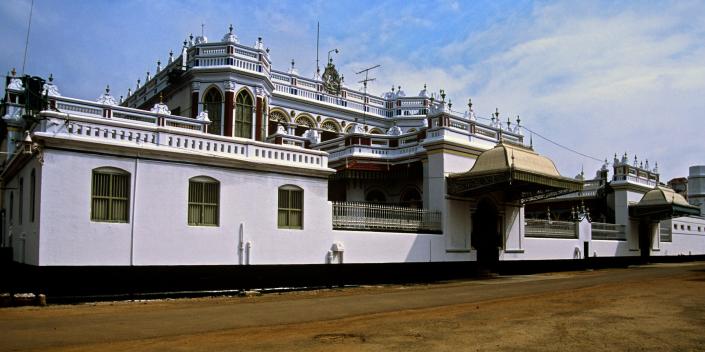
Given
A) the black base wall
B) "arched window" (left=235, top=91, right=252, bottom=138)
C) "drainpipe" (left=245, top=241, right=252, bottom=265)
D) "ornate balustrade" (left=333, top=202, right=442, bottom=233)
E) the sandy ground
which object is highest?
"arched window" (left=235, top=91, right=252, bottom=138)

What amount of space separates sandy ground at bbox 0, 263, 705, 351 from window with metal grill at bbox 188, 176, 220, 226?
7.45 feet

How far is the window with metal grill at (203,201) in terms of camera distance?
16812 mm

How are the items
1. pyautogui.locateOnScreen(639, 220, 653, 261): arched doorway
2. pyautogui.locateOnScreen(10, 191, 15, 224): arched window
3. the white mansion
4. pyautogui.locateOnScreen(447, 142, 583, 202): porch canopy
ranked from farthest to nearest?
pyautogui.locateOnScreen(639, 220, 653, 261): arched doorway → pyautogui.locateOnScreen(447, 142, 583, 202): porch canopy → pyautogui.locateOnScreen(10, 191, 15, 224): arched window → the white mansion

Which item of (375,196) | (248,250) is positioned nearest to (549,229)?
(375,196)

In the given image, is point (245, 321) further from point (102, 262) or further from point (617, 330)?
point (617, 330)

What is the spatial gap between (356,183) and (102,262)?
47.6 ft

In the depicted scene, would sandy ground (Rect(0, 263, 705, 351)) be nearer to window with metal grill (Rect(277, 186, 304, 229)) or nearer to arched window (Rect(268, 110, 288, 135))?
window with metal grill (Rect(277, 186, 304, 229))

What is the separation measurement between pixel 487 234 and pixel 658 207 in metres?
15.4

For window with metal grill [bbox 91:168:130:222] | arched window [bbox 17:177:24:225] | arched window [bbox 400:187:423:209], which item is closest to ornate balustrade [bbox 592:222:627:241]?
arched window [bbox 400:187:423:209]

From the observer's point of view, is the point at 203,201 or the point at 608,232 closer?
the point at 203,201

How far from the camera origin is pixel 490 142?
25828mm

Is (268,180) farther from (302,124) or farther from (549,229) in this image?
(549,229)

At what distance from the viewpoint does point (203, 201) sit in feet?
55.8

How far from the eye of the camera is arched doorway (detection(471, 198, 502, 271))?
82.5 feet
